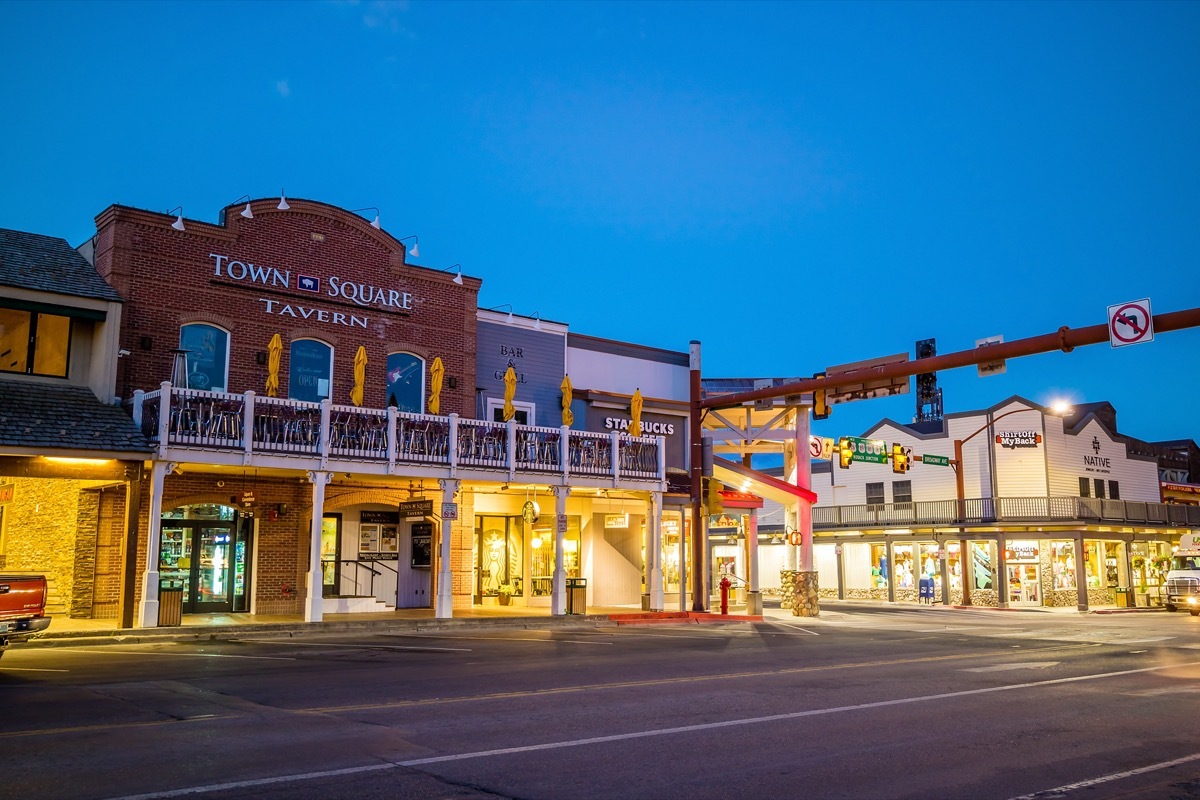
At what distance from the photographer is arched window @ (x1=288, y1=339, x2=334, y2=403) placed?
25078 mm

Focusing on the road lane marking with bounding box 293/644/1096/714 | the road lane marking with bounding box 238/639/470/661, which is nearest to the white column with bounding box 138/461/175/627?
the road lane marking with bounding box 238/639/470/661

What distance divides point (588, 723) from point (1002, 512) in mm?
37706

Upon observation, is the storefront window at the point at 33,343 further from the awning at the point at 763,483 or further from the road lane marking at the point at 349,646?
the awning at the point at 763,483

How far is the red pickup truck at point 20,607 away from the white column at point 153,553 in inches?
211

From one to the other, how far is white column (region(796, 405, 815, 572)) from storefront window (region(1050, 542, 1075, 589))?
16.9 metres

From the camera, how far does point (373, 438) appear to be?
76.0 ft

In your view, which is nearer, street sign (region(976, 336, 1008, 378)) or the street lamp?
street sign (region(976, 336, 1008, 378))

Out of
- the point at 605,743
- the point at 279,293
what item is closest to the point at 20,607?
the point at 605,743

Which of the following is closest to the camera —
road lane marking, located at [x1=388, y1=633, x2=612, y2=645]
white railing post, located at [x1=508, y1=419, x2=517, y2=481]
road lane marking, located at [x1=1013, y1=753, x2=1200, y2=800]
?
road lane marking, located at [x1=1013, y1=753, x2=1200, y2=800]

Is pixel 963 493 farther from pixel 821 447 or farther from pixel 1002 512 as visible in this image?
pixel 821 447

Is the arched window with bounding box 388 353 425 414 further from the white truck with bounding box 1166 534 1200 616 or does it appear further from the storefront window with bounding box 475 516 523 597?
the white truck with bounding box 1166 534 1200 616

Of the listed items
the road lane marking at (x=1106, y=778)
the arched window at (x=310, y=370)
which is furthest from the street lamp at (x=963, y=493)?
the road lane marking at (x=1106, y=778)

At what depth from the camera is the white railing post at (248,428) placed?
20984 millimetres

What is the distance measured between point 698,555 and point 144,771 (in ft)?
76.4
